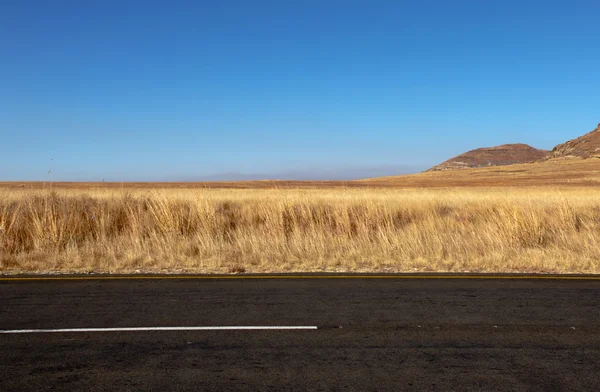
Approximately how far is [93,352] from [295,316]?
257 cm

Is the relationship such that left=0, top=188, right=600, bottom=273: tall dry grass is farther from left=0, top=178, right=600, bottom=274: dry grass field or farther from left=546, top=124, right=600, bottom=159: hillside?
left=546, top=124, right=600, bottom=159: hillside

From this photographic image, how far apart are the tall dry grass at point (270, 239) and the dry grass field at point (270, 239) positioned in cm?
4

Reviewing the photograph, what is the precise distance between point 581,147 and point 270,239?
14310 centimetres

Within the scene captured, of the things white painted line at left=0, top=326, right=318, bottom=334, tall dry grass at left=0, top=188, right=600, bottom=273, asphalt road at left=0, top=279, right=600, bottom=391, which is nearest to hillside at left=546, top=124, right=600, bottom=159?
tall dry grass at left=0, top=188, right=600, bottom=273

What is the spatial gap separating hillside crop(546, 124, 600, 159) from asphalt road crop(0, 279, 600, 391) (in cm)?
13007

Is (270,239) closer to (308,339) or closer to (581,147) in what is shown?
(308,339)

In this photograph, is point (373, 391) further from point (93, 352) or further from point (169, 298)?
point (169, 298)

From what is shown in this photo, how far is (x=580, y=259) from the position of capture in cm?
1225

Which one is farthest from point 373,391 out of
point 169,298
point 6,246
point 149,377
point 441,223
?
point 441,223

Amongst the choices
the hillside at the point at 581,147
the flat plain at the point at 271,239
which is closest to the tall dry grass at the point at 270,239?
the flat plain at the point at 271,239

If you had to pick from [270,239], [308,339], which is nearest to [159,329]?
[308,339]

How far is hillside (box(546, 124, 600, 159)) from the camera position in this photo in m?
127

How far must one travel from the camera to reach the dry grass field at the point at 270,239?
11789mm

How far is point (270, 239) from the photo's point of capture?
47.7ft
